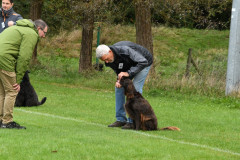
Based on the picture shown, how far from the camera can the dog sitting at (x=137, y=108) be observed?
378 inches

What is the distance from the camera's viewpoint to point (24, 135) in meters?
8.27

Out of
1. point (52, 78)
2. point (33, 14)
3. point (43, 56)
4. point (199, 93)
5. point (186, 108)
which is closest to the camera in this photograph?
point (186, 108)

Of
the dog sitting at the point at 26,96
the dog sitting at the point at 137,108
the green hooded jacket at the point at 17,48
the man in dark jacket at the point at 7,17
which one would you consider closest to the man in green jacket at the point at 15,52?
the green hooded jacket at the point at 17,48

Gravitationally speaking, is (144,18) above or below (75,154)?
above

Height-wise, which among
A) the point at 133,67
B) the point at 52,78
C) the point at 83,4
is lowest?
the point at 52,78

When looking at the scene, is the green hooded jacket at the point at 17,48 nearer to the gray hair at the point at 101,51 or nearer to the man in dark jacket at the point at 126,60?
the gray hair at the point at 101,51

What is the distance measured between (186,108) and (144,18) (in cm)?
612

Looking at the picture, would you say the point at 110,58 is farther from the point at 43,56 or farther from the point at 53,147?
the point at 43,56

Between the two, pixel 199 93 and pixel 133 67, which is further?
pixel 199 93

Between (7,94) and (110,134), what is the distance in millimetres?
1912

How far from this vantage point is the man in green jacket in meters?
8.38

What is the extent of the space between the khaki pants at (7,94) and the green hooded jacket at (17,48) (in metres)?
0.11

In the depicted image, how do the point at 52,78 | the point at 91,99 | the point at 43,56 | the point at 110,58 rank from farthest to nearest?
the point at 43,56 → the point at 52,78 → the point at 91,99 → the point at 110,58

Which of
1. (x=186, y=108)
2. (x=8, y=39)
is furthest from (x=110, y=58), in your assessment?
(x=186, y=108)
